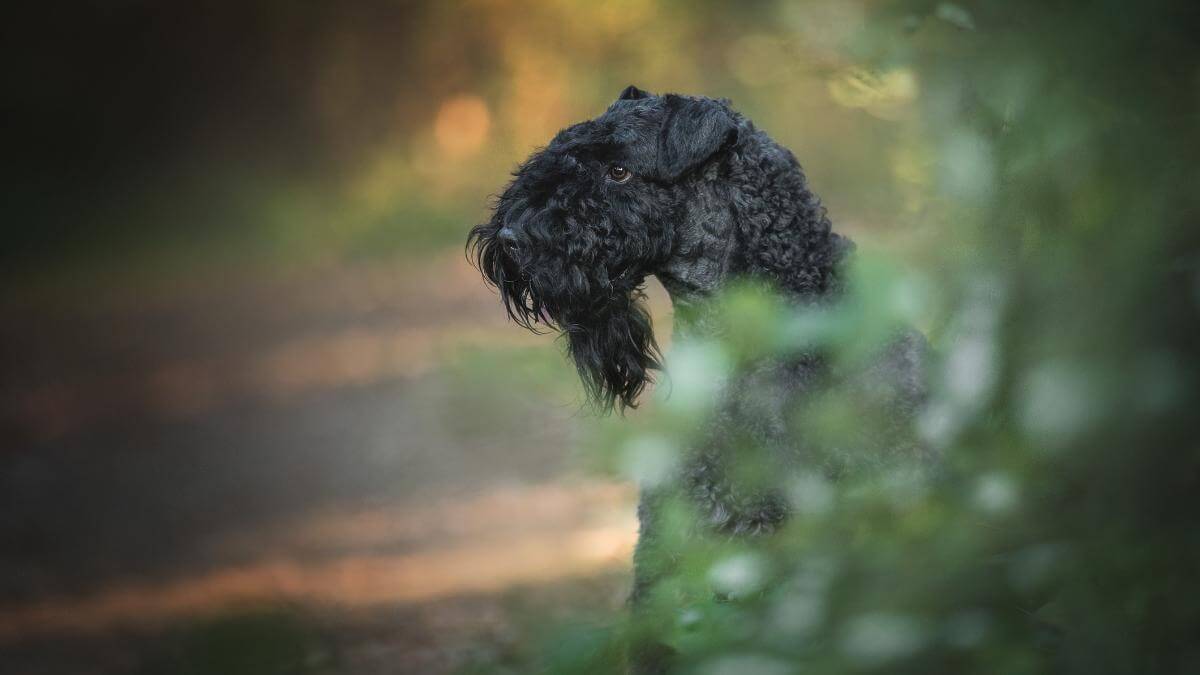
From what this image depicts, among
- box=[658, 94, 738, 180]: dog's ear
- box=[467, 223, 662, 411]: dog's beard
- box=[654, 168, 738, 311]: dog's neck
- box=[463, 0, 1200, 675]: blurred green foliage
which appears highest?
box=[658, 94, 738, 180]: dog's ear

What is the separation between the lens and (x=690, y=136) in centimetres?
318

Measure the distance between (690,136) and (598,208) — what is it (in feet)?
1.25

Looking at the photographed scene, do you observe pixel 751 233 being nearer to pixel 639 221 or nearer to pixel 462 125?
pixel 639 221

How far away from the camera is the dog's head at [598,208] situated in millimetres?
3090

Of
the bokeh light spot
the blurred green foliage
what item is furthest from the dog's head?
the bokeh light spot

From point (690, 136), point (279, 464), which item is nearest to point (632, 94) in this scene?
point (690, 136)

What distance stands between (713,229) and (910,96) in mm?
803

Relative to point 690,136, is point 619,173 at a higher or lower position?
lower

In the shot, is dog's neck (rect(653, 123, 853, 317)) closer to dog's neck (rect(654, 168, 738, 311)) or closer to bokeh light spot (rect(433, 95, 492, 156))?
dog's neck (rect(654, 168, 738, 311))

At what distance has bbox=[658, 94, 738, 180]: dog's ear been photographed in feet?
10.4

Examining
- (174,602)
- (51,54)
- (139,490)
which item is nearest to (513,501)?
(174,602)

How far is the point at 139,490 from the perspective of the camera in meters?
6.06

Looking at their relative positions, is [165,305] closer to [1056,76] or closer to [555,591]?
[555,591]

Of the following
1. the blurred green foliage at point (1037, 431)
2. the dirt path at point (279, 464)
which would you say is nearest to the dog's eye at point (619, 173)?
the dirt path at point (279, 464)
